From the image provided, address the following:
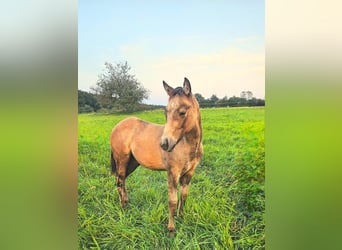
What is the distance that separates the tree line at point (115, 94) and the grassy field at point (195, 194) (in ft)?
0.22

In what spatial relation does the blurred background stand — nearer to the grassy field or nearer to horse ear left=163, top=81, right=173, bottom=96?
the grassy field

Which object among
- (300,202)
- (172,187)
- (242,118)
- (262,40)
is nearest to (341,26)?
(262,40)

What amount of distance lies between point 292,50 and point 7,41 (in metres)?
2.08

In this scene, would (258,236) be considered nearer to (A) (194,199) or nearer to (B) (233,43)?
(A) (194,199)

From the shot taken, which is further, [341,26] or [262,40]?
[262,40]

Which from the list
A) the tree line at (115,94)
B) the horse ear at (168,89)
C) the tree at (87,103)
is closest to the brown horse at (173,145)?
the horse ear at (168,89)

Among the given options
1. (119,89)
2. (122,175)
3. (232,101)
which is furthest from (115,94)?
(232,101)

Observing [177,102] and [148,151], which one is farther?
[148,151]

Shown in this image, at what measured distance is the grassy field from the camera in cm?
259

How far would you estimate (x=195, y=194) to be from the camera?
8.78ft

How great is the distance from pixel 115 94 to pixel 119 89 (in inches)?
1.9

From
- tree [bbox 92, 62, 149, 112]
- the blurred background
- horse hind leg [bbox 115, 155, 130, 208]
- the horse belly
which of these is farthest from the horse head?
the blurred background

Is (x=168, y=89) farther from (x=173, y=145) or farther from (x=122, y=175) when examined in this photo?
(x=122, y=175)

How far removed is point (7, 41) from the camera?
289cm
